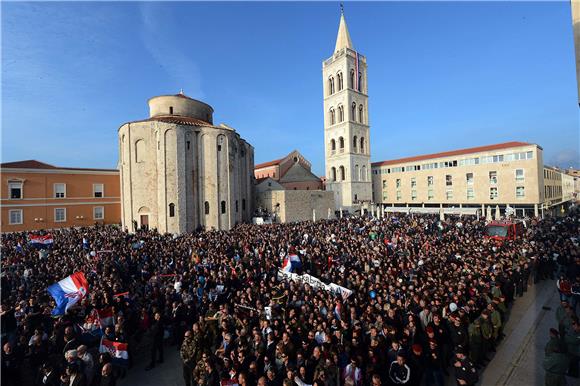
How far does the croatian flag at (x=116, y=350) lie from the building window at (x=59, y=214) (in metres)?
35.2

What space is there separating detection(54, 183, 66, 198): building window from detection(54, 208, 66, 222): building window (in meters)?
1.70

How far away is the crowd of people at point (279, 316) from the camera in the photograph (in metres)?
5.79

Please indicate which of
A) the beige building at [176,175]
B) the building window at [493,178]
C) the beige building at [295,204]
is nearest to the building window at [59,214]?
the beige building at [176,175]

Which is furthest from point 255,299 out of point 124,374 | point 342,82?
point 342,82

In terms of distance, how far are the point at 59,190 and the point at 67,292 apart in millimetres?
32685

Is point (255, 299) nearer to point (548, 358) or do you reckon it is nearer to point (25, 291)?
point (548, 358)

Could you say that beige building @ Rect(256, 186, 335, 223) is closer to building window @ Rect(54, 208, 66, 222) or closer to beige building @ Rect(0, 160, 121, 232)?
beige building @ Rect(0, 160, 121, 232)

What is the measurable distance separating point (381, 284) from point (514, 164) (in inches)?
1637

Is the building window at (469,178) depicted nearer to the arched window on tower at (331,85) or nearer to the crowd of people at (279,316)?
the arched window on tower at (331,85)

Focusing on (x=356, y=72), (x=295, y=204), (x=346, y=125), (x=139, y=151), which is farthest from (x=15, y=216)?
(x=356, y=72)

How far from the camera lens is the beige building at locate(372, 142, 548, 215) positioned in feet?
126

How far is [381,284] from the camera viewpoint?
33.2ft

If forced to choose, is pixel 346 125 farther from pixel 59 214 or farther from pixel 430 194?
pixel 59 214

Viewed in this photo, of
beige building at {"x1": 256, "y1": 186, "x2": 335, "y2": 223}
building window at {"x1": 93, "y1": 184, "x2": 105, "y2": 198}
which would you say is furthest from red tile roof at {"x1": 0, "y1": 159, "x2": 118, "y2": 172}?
beige building at {"x1": 256, "y1": 186, "x2": 335, "y2": 223}
